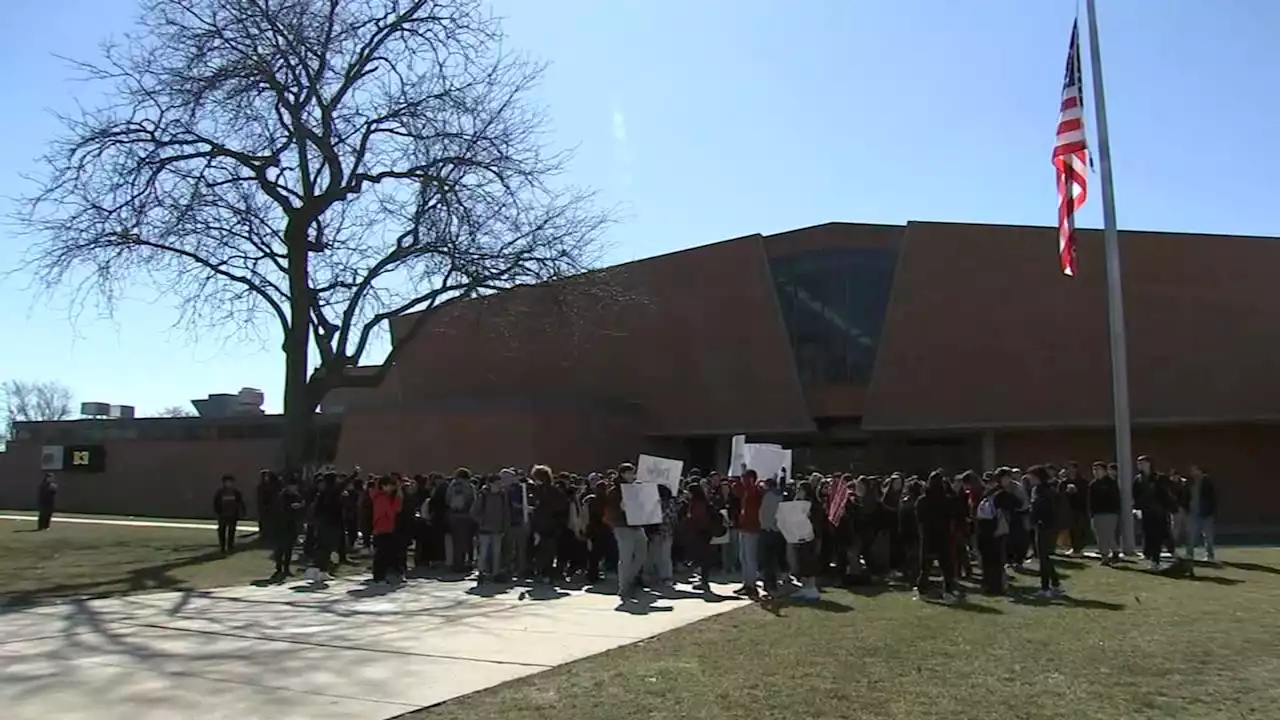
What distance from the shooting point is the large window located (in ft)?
122

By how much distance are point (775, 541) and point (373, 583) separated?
630 centimetres

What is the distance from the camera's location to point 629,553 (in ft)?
46.1

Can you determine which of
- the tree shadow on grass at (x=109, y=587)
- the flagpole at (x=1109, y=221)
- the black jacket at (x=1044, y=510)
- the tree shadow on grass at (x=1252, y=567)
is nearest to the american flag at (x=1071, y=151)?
the flagpole at (x=1109, y=221)

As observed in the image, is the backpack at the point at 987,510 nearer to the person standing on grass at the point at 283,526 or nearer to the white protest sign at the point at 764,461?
the white protest sign at the point at 764,461

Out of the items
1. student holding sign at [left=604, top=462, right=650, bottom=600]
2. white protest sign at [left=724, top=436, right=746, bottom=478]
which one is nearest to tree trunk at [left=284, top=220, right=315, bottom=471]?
white protest sign at [left=724, top=436, right=746, bottom=478]

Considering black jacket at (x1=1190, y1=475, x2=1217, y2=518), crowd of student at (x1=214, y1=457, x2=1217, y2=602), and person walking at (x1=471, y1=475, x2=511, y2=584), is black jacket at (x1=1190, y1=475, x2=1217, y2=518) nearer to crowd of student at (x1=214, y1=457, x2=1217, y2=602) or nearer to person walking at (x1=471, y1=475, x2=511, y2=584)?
crowd of student at (x1=214, y1=457, x2=1217, y2=602)

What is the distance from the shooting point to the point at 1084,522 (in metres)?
20.1

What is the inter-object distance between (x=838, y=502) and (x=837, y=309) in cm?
2365

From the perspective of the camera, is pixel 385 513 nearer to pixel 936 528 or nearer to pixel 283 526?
pixel 283 526

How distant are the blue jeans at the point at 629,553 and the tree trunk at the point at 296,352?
1463cm

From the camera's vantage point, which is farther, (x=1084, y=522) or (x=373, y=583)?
(x=1084, y=522)

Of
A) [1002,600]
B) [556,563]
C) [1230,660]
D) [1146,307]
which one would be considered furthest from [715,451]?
[1230,660]

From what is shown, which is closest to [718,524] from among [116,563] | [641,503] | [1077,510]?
[641,503]

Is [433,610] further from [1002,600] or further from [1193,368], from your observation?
[1193,368]
